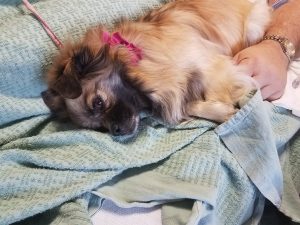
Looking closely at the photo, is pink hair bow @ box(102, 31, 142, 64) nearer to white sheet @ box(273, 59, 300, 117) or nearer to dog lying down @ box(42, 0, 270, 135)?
dog lying down @ box(42, 0, 270, 135)

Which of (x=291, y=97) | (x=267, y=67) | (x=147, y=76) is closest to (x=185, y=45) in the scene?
(x=147, y=76)

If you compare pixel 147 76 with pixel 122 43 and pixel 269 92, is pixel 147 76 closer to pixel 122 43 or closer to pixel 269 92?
pixel 122 43

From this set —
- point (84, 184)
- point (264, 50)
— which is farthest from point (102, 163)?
point (264, 50)

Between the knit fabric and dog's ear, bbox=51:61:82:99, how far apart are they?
0.33ft

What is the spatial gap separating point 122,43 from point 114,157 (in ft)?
1.26

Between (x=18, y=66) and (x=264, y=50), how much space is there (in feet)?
2.64

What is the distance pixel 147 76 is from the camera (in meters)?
1.21

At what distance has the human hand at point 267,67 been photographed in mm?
1267

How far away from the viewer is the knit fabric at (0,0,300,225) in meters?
0.96

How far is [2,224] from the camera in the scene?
87cm

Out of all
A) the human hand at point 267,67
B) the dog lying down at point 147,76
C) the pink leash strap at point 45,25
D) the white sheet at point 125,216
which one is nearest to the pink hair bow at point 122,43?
the dog lying down at point 147,76

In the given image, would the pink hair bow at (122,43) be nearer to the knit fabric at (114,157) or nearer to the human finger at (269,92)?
the knit fabric at (114,157)

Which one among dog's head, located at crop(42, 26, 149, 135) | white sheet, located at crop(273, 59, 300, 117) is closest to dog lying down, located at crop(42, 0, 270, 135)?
dog's head, located at crop(42, 26, 149, 135)

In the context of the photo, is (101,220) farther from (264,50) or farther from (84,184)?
(264,50)
